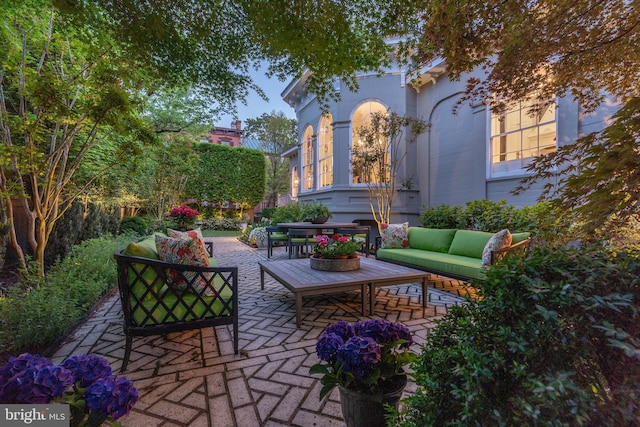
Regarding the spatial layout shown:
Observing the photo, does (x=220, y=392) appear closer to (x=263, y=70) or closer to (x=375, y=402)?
(x=375, y=402)

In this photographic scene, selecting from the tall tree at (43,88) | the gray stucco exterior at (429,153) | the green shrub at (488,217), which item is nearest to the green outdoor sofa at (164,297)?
the tall tree at (43,88)

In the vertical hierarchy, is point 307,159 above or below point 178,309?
above

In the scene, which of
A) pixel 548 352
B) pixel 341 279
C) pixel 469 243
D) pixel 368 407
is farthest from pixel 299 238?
pixel 548 352

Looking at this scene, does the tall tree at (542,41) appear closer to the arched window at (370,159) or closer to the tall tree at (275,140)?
the arched window at (370,159)

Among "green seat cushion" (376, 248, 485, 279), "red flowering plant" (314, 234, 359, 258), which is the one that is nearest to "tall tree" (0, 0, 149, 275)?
"red flowering plant" (314, 234, 359, 258)

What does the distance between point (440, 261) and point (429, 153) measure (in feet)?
17.6

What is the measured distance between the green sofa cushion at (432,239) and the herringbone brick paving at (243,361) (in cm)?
123

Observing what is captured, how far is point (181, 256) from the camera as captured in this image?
2.61m

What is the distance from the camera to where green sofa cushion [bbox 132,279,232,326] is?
2.30 meters

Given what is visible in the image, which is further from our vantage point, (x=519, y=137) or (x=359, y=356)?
(x=519, y=137)

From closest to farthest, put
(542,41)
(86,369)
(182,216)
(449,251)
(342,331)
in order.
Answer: (86,369) < (342,331) < (542,41) < (449,251) < (182,216)

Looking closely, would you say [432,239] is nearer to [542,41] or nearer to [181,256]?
[542,41]

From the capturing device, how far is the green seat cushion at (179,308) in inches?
90.5

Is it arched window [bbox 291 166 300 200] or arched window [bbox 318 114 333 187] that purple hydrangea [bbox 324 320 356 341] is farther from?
arched window [bbox 291 166 300 200]
